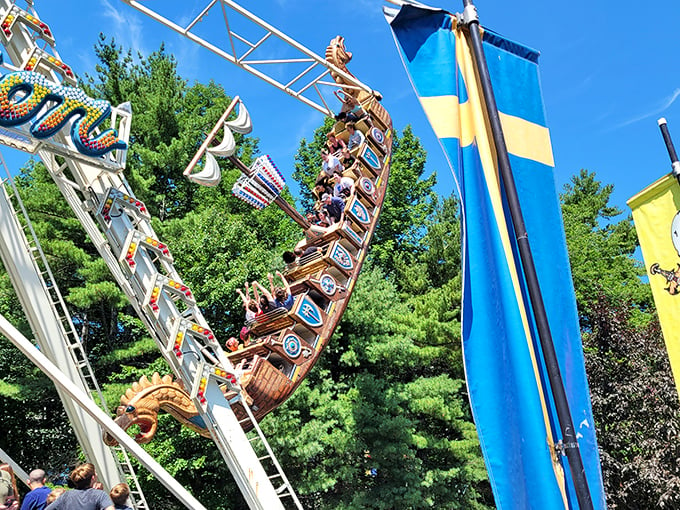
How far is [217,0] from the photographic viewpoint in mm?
7199

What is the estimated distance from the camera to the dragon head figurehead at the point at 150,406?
17.0ft

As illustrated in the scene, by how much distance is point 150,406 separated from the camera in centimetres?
530

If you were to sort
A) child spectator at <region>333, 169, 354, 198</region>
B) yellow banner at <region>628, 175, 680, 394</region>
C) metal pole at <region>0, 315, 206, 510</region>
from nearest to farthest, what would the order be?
metal pole at <region>0, 315, 206, 510</region> → yellow banner at <region>628, 175, 680, 394</region> → child spectator at <region>333, 169, 354, 198</region>

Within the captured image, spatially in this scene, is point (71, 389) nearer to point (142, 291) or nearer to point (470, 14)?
point (142, 291)

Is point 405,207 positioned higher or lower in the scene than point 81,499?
higher

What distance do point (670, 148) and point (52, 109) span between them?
6.20 m

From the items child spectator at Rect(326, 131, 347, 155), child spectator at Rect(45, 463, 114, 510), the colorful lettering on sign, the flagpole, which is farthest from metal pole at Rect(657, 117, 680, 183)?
child spectator at Rect(45, 463, 114, 510)

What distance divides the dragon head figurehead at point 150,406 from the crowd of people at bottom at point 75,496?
0.92 metres

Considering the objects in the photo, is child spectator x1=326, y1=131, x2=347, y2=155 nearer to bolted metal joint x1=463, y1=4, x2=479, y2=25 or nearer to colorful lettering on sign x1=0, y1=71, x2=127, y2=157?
bolted metal joint x1=463, y1=4, x2=479, y2=25

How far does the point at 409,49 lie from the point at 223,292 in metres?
8.56

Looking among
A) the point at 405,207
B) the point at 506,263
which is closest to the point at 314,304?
the point at 506,263

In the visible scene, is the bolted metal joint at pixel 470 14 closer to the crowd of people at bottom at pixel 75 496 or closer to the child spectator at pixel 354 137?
the child spectator at pixel 354 137

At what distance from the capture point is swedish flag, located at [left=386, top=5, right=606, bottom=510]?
4.07m

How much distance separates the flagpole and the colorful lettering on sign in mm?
3285
